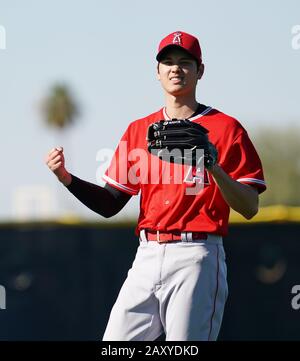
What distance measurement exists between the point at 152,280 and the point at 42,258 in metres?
3.69

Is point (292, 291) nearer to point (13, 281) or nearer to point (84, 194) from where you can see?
point (13, 281)

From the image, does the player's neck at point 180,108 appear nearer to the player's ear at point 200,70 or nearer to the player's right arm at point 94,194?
the player's ear at point 200,70

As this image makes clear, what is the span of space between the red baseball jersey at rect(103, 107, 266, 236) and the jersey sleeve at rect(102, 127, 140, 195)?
57 millimetres

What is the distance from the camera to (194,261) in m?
3.59

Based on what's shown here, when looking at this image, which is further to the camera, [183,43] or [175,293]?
[183,43]

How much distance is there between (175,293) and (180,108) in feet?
2.40

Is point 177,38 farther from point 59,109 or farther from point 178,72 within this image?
point 59,109

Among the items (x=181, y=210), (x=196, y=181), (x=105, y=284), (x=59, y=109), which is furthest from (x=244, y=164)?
(x=59, y=109)

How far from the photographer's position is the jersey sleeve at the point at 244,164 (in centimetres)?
368

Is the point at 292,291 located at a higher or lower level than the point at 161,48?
lower

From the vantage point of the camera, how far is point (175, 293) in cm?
361

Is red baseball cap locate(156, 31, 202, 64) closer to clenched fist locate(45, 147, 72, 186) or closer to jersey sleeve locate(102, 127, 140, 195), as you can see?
jersey sleeve locate(102, 127, 140, 195)

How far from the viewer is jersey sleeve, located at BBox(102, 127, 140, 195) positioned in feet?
12.8
